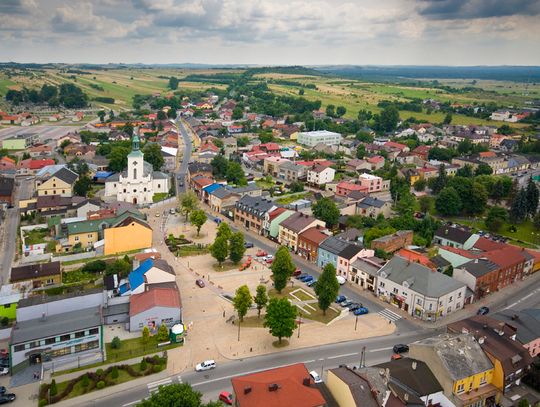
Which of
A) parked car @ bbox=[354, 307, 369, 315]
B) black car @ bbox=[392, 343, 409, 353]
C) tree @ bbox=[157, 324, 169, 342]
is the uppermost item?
tree @ bbox=[157, 324, 169, 342]

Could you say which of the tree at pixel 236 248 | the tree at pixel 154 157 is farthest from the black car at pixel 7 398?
the tree at pixel 154 157

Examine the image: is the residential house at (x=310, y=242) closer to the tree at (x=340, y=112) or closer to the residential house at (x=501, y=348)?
the residential house at (x=501, y=348)

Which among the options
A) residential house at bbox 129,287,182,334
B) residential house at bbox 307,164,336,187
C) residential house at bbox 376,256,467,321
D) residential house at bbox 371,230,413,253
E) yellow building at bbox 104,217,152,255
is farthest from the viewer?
residential house at bbox 307,164,336,187

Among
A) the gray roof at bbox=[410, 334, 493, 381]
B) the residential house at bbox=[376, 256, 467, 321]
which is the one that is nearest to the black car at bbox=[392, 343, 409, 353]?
the gray roof at bbox=[410, 334, 493, 381]

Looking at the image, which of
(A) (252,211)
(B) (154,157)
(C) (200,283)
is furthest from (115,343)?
(B) (154,157)

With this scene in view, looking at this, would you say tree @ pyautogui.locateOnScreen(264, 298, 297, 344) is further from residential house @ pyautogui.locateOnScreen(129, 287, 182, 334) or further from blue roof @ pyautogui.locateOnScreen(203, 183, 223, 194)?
blue roof @ pyautogui.locateOnScreen(203, 183, 223, 194)

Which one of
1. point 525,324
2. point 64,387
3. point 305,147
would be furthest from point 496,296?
point 305,147
